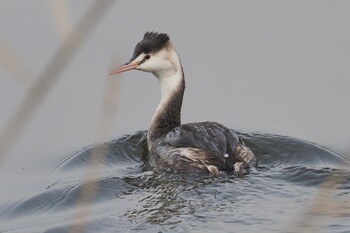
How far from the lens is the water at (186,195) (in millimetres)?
5359

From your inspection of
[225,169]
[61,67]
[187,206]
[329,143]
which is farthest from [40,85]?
[329,143]

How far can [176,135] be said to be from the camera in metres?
7.27

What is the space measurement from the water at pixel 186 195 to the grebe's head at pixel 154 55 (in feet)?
2.59

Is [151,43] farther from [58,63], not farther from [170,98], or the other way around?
[58,63]

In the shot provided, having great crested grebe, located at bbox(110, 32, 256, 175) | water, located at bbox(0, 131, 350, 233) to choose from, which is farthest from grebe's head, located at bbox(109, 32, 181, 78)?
water, located at bbox(0, 131, 350, 233)

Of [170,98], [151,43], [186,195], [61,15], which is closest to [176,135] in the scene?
[170,98]

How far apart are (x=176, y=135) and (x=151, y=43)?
1.03 m

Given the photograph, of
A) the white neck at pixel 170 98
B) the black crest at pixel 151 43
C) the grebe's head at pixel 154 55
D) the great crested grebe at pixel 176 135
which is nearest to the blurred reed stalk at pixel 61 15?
the great crested grebe at pixel 176 135

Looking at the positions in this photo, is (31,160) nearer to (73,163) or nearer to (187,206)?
(73,163)

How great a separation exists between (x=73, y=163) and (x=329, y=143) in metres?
2.54

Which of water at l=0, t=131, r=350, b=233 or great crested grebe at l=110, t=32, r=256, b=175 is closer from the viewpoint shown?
water at l=0, t=131, r=350, b=233

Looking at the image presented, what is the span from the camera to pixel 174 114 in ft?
26.5

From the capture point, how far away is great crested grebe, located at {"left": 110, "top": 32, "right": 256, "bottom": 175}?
6.86m

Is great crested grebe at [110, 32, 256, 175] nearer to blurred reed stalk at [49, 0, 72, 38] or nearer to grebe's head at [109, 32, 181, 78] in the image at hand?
grebe's head at [109, 32, 181, 78]
